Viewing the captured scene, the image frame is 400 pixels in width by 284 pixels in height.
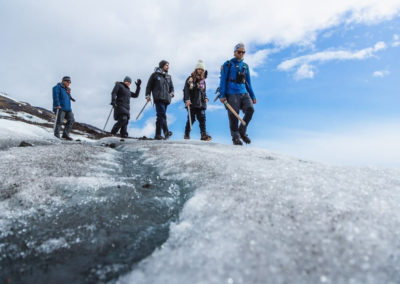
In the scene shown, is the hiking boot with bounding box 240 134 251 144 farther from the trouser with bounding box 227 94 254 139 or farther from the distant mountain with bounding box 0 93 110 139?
the distant mountain with bounding box 0 93 110 139

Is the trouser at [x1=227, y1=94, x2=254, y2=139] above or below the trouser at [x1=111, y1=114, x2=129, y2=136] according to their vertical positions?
above

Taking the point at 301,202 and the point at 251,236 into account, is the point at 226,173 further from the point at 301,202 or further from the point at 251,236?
the point at 251,236

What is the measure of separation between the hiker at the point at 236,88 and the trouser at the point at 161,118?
13.8 feet

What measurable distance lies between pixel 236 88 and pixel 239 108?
0.68 metres

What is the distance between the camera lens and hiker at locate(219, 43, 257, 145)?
9.73m

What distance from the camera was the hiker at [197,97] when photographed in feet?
42.0

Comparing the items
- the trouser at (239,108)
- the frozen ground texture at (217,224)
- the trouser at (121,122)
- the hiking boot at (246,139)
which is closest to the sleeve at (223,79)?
the trouser at (239,108)

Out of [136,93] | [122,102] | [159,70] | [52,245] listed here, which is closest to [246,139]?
[159,70]

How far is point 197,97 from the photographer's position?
13.1 m

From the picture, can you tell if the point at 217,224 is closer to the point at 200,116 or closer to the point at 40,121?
the point at 200,116

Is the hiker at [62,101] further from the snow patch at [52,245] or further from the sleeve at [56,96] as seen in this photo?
the snow patch at [52,245]

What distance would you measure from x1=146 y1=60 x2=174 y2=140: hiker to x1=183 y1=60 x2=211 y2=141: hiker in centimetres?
98

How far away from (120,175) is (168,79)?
9.48 metres

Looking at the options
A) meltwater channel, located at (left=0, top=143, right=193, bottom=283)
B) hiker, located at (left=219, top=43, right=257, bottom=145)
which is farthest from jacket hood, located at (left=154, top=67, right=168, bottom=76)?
meltwater channel, located at (left=0, top=143, right=193, bottom=283)
